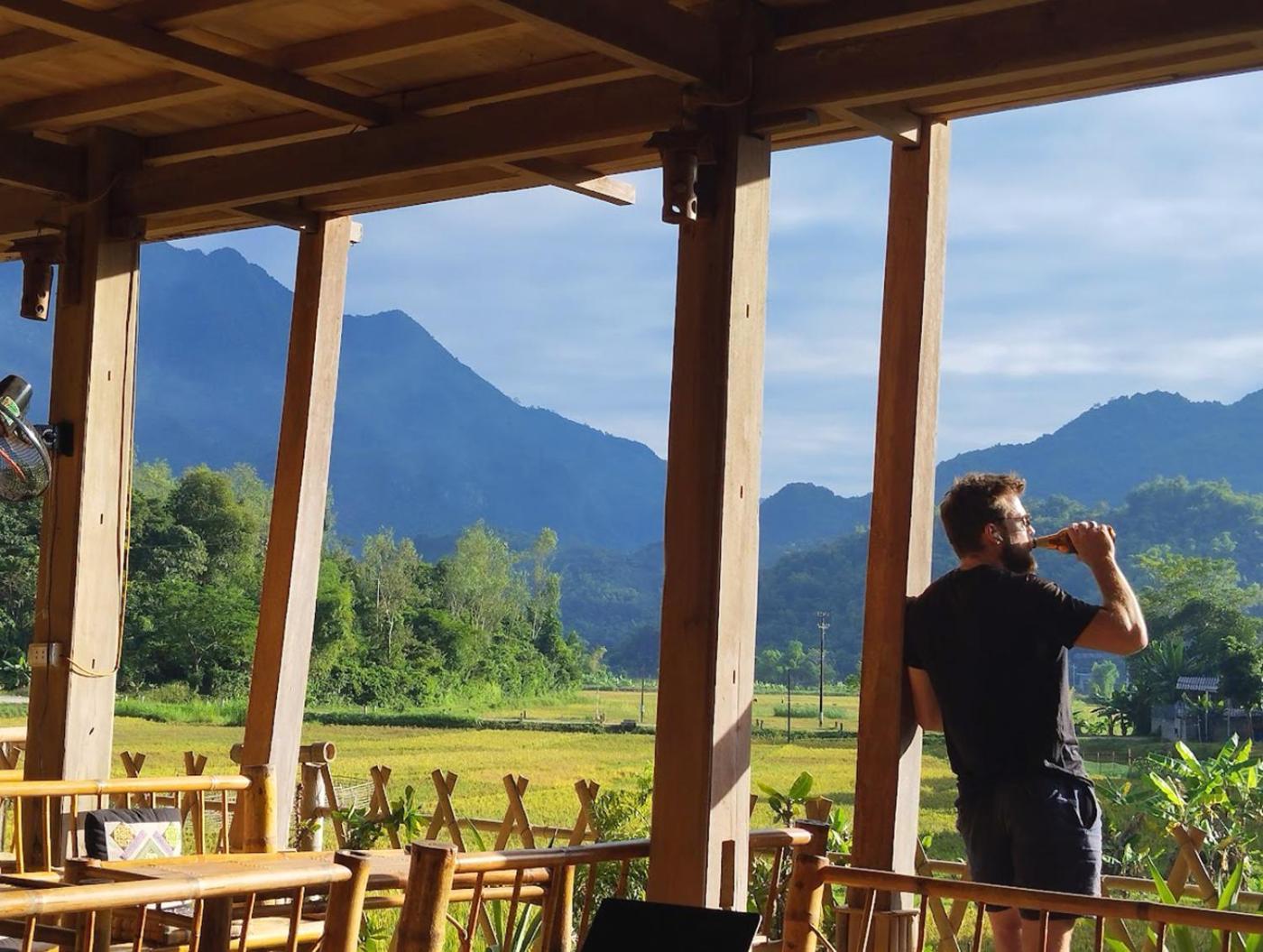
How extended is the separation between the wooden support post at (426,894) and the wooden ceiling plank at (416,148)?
184 cm

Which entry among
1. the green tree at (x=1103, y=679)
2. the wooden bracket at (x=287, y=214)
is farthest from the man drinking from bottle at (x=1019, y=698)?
the green tree at (x=1103, y=679)

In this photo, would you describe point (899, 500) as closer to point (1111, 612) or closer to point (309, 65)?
point (1111, 612)

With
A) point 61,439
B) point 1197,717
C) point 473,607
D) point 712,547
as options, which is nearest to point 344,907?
point 712,547

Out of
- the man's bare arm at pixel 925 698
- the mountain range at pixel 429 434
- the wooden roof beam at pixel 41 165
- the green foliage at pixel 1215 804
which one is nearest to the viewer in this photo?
the man's bare arm at pixel 925 698

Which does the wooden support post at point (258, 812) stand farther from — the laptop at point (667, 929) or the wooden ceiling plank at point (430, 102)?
the laptop at point (667, 929)

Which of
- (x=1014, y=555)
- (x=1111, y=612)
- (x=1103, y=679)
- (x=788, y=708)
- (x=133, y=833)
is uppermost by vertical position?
(x=1014, y=555)

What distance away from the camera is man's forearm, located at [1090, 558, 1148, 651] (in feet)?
9.53

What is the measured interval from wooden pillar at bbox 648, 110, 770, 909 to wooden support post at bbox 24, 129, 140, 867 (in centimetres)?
214

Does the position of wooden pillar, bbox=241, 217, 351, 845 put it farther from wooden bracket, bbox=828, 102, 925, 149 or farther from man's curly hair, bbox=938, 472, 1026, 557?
man's curly hair, bbox=938, 472, 1026, 557

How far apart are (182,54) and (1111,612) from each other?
2410 mm

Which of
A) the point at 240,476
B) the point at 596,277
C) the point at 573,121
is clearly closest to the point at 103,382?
the point at 573,121

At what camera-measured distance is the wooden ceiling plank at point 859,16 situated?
9.90 ft

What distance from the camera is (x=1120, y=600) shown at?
9.59 feet

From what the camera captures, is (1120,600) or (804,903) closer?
(804,903)
